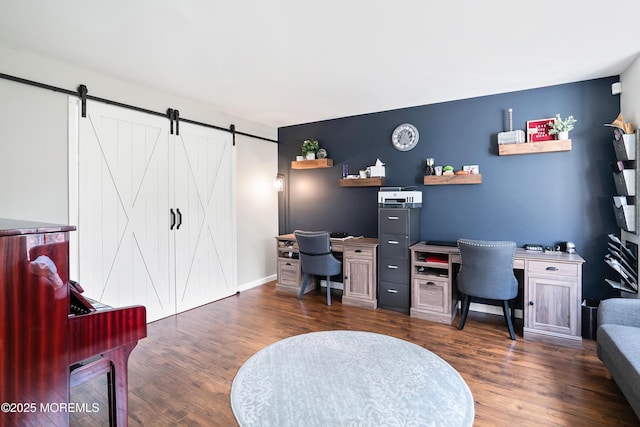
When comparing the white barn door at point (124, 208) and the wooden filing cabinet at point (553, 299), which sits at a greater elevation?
the white barn door at point (124, 208)

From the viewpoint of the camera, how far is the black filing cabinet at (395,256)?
3762 mm

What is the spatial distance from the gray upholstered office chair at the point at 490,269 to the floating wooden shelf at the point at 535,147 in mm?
1144

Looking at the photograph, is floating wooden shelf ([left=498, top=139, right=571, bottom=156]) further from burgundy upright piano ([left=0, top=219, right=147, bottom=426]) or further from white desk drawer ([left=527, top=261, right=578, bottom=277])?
burgundy upright piano ([left=0, top=219, right=147, bottom=426])

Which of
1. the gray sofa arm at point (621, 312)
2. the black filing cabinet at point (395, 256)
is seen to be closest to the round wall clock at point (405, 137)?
the black filing cabinet at point (395, 256)

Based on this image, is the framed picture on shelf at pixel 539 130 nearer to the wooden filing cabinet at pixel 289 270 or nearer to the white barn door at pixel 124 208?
the wooden filing cabinet at pixel 289 270

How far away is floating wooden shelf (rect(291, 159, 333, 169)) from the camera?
15.7 feet

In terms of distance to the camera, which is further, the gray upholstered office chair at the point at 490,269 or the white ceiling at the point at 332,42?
the gray upholstered office chair at the point at 490,269

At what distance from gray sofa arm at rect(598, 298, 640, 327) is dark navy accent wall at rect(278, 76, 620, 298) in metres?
1.09

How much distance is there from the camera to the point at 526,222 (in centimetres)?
356

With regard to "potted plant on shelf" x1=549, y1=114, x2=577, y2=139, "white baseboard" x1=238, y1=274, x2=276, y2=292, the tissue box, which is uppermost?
"potted plant on shelf" x1=549, y1=114, x2=577, y2=139

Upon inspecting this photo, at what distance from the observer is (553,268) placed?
2.98 meters

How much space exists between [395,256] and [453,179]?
1172 millimetres

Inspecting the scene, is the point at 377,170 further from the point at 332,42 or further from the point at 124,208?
the point at 124,208

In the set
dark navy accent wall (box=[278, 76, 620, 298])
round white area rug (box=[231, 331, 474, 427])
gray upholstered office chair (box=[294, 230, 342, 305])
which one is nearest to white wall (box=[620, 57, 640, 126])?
dark navy accent wall (box=[278, 76, 620, 298])
